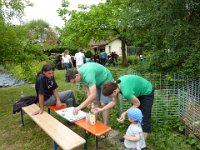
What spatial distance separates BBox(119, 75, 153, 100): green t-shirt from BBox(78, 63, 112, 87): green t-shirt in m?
0.54

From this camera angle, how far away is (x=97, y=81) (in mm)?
4105

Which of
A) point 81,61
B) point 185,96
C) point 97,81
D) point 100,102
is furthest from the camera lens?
point 81,61

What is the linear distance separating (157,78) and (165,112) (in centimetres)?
244

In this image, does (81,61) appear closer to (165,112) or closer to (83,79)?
(165,112)

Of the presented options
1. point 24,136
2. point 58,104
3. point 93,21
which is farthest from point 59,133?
point 93,21

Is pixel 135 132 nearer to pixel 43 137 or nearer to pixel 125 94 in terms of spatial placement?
pixel 125 94

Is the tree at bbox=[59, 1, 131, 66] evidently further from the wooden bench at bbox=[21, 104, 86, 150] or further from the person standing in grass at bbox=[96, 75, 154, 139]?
the person standing in grass at bbox=[96, 75, 154, 139]

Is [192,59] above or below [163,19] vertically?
below

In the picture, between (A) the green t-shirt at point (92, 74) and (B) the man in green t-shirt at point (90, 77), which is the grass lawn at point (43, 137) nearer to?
(B) the man in green t-shirt at point (90, 77)

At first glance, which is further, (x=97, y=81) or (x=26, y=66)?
(x=26, y=66)

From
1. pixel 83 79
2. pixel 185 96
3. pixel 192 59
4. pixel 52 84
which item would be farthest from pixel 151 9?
pixel 83 79

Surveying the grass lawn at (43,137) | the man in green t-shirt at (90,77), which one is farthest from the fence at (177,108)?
the man in green t-shirt at (90,77)

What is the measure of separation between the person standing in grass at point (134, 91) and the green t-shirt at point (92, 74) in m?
0.46

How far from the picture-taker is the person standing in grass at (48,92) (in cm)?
467
